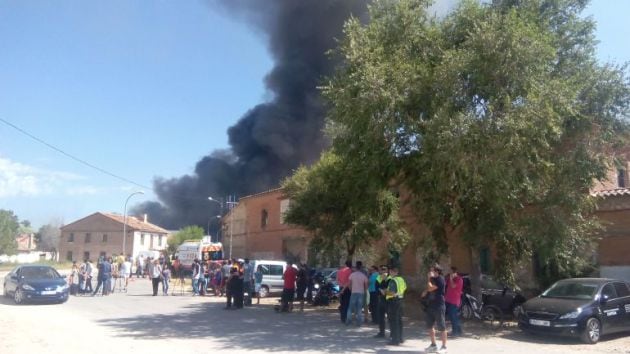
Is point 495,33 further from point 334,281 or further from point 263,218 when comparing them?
point 263,218

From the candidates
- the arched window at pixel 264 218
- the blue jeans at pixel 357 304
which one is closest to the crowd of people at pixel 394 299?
Result: the blue jeans at pixel 357 304

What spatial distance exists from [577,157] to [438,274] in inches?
218

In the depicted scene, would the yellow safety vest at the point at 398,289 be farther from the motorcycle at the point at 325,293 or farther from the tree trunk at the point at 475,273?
the motorcycle at the point at 325,293

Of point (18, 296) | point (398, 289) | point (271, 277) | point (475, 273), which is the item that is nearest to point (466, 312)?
point (475, 273)

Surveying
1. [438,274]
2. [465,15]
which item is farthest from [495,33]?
[438,274]

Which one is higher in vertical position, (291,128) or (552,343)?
(291,128)

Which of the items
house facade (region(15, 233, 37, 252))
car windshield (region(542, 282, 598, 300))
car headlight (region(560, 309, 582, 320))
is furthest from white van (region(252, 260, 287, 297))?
house facade (region(15, 233, 37, 252))

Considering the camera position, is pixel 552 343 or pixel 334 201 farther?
pixel 334 201

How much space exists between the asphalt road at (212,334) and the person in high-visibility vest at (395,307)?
0.28 meters

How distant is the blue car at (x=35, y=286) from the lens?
59.1ft

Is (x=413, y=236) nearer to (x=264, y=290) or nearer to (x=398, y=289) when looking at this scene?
(x=398, y=289)

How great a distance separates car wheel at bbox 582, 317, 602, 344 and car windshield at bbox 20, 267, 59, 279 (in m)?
16.6

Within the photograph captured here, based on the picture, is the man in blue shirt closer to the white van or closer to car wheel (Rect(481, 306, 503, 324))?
car wheel (Rect(481, 306, 503, 324))

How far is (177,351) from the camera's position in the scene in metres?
10.0
